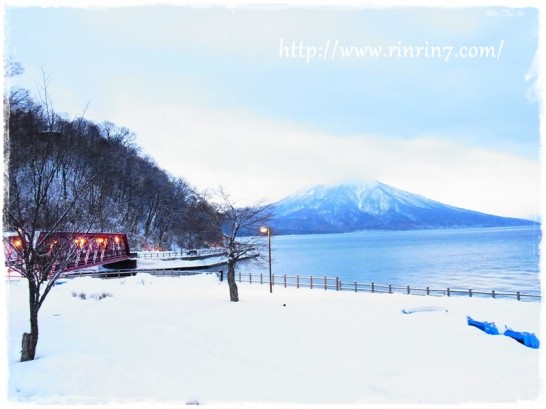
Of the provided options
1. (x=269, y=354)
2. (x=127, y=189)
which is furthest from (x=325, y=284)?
(x=127, y=189)

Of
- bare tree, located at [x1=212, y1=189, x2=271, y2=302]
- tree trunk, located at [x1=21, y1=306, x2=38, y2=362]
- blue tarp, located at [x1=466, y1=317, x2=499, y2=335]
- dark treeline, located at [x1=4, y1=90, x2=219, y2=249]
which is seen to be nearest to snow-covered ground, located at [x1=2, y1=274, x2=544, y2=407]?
tree trunk, located at [x1=21, y1=306, x2=38, y2=362]

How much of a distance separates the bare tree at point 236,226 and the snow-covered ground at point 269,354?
91.1 inches

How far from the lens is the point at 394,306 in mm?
16078

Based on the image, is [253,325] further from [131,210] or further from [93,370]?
[131,210]

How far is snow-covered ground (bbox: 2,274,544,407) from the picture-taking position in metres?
6.43

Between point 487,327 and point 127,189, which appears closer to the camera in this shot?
point 487,327

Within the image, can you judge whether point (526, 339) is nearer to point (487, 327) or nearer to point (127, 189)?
point (487, 327)

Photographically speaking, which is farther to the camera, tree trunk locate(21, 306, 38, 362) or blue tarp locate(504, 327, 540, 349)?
blue tarp locate(504, 327, 540, 349)

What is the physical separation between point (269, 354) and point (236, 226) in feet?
32.1

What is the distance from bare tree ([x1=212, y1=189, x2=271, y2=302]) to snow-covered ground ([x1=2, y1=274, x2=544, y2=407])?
231cm

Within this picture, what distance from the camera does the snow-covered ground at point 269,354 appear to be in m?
6.43

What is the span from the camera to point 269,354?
9156mm

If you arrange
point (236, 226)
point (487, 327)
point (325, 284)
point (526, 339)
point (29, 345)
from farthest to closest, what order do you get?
point (325, 284)
point (236, 226)
point (487, 327)
point (526, 339)
point (29, 345)

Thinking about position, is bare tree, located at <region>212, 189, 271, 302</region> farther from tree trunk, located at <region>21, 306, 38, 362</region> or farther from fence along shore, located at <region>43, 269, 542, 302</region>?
tree trunk, located at <region>21, 306, 38, 362</region>
